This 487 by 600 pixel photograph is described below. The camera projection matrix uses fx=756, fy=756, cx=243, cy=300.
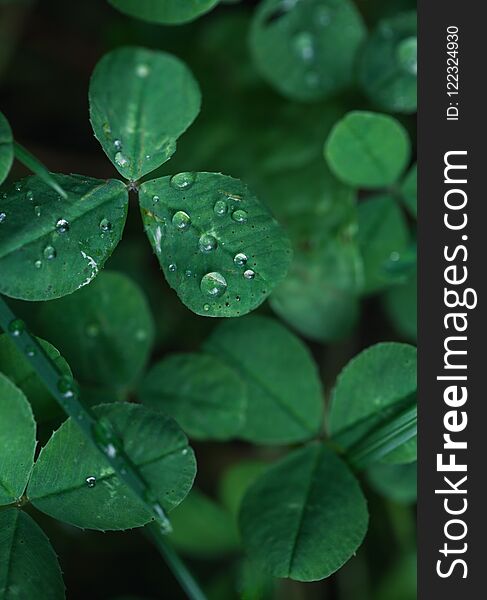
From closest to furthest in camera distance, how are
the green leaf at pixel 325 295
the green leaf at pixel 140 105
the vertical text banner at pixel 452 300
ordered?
1. the green leaf at pixel 140 105
2. the vertical text banner at pixel 452 300
3. the green leaf at pixel 325 295

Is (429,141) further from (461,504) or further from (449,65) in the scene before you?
(461,504)

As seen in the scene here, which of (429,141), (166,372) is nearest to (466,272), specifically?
(429,141)

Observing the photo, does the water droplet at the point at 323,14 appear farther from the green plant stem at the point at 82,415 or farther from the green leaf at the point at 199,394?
the green plant stem at the point at 82,415

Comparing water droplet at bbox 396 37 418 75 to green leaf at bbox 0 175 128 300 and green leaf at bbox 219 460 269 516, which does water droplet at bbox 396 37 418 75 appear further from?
green leaf at bbox 219 460 269 516

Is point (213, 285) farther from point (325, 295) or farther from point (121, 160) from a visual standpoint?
point (325, 295)

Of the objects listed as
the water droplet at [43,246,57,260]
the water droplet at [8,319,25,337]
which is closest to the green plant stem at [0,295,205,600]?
the water droplet at [8,319,25,337]

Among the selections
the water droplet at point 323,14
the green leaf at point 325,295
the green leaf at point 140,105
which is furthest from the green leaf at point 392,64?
the green leaf at point 140,105
